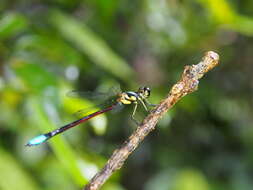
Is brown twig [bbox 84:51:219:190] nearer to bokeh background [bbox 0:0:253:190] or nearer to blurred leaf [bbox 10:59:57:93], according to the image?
bokeh background [bbox 0:0:253:190]

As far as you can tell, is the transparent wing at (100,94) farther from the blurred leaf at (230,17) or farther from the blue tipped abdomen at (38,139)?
the blurred leaf at (230,17)

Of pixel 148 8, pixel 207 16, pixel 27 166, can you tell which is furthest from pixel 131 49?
pixel 27 166

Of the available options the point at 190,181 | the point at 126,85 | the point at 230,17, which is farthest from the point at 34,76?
the point at 190,181

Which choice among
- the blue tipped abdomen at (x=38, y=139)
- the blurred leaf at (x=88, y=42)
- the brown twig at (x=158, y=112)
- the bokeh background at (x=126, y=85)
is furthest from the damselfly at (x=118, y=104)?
the blurred leaf at (x=88, y=42)

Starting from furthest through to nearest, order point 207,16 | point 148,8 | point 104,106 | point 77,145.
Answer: point 207,16
point 148,8
point 77,145
point 104,106

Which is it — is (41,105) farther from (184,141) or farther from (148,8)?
(184,141)

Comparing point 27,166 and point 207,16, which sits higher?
point 207,16

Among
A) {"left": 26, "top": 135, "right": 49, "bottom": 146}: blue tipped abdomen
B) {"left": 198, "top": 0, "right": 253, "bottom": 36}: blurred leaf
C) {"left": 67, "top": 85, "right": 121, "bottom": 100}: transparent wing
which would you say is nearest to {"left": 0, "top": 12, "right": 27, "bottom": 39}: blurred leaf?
{"left": 67, "top": 85, "right": 121, "bottom": 100}: transparent wing
